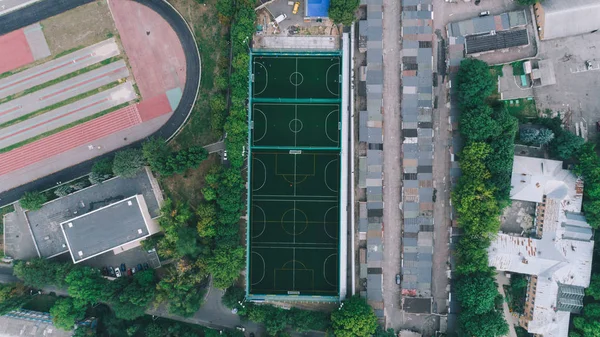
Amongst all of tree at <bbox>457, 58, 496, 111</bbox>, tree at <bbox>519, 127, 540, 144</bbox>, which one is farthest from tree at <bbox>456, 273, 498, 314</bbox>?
tree at <bbox>457, 58, 496, 111</bbox>

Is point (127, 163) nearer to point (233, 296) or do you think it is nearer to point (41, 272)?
point (41, 272)

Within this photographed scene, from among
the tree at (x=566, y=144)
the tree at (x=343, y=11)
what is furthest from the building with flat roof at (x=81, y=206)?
the tree at (x=566, y=144)

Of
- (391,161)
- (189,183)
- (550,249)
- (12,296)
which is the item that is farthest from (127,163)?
(550,249)

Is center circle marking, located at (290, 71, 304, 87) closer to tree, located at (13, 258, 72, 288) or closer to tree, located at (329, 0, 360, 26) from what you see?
tree, located at (329, 0, 360, 26)

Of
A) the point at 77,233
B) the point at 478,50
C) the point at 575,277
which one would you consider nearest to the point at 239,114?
the point at 77,233

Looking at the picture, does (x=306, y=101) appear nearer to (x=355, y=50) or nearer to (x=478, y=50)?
(x=355, y=50)

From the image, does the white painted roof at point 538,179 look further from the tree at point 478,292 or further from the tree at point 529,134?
the tree at point 478,292
